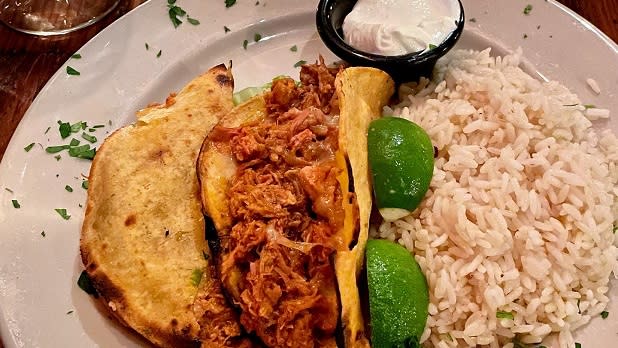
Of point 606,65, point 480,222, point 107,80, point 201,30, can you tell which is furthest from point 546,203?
point 107,80

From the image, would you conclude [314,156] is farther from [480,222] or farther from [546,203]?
[546,203]

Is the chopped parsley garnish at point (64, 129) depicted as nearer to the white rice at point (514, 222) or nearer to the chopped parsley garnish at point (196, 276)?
the chopped parsley garnish at point (196, 276)

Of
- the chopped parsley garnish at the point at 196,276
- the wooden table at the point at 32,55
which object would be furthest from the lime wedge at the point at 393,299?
the wooden table at the point at 32,55

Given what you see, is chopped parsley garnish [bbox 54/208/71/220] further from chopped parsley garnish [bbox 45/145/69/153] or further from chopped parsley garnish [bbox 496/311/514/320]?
chopped parsley garnish [bbox 496/311/514/320]

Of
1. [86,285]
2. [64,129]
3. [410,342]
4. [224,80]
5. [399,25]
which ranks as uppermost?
Result: [399,25]

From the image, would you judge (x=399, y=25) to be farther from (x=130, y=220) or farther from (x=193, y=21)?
(x=130, y=220)

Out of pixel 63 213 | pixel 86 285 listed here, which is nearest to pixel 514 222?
pixel 86 285
